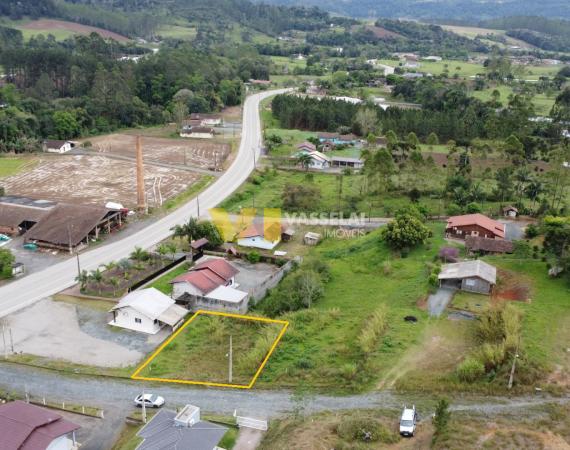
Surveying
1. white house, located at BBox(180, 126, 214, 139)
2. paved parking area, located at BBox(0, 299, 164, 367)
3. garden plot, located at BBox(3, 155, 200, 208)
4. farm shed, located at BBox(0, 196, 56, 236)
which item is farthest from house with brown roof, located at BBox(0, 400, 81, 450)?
white house, located at BBox(180, 126, 214, 139)

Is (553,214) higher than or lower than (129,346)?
higher

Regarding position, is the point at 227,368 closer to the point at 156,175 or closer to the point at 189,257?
the point at 189,257

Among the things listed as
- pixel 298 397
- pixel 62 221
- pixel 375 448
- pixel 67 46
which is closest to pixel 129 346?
pixel 298 397

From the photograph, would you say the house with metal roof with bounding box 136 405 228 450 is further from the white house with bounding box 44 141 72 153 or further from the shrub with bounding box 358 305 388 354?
the white house with bounding box 44 141 72 153

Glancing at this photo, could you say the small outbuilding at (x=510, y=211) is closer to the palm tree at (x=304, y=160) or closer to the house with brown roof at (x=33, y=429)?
the palm tree at (x=304, y=160)

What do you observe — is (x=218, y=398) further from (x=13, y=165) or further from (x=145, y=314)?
(x=13, y=165)

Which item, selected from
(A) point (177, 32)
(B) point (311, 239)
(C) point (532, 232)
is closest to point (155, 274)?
(B) point (311, 239)
